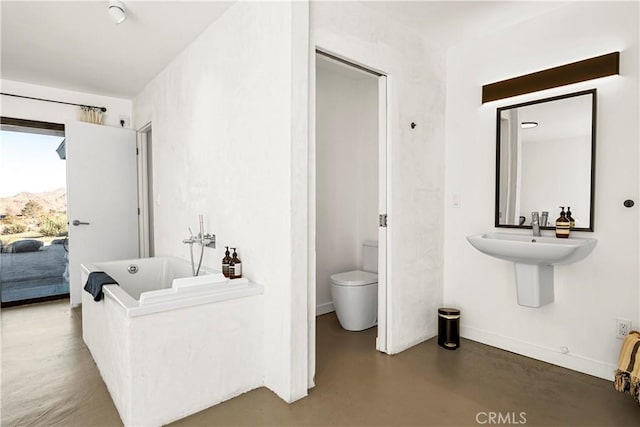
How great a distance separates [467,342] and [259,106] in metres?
2.33

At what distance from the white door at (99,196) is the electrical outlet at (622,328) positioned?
455 centimetres

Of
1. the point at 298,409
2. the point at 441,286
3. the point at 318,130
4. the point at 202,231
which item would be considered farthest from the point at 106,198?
the point at 441,286

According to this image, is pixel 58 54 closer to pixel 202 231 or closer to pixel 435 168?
pixel 202 231

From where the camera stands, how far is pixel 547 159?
8.00ft

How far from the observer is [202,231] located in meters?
2.69

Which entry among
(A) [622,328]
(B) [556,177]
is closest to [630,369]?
(A) [622,328]

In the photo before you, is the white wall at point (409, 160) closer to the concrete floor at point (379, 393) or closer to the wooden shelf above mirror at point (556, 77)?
the concrete floor at point (379, 393)

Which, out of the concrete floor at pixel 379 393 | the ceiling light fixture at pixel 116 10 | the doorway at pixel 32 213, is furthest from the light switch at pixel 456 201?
the doorway at pixel 32 213

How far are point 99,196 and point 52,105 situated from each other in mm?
1130

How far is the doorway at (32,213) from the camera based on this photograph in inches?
154

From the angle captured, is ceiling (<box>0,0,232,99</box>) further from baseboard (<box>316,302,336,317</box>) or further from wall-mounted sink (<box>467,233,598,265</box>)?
baseboard (<box>316,302,336,317</box>)

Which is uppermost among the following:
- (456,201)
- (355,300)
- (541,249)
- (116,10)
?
(116,10)
